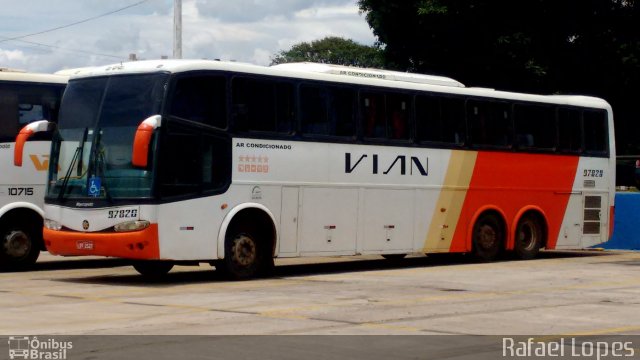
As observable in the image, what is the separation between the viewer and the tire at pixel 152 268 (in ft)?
64.4

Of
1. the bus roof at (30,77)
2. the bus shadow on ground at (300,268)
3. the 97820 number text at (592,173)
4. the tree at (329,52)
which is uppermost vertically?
the tree at (329,52)

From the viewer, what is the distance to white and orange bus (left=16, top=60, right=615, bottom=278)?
Result: 58.8ft

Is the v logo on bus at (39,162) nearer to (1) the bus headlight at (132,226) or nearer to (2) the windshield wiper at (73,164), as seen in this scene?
(2) the windshield wiper at (73,164)

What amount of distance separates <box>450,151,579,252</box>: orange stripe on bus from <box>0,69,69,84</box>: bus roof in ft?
26.8

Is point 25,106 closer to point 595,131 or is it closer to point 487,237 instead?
point 487,237

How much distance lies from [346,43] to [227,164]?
9556cm

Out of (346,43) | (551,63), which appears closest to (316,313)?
(551,63)

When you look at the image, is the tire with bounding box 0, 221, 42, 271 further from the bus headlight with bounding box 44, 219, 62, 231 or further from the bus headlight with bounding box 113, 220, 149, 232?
the bus headlight with bounding box 113, 220, 149, 232

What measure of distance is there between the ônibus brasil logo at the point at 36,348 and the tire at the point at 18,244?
31.8 ft

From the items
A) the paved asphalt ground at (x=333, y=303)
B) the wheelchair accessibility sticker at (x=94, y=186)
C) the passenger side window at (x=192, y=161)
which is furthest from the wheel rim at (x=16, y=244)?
the passenger side window at (x=192, y=161)

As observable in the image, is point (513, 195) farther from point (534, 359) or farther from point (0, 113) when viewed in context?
point (534, 359)

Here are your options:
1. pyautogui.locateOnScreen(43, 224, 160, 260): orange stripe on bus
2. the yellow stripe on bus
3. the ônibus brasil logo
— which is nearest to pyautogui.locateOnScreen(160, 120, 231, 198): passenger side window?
pyautogui.locateOnScreen(43, 224, 160, 260): orange stripe on bus

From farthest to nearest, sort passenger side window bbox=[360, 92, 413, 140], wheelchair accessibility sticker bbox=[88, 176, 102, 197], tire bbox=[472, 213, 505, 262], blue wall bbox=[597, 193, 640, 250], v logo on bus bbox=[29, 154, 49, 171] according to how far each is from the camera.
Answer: blue wall bbox=[597, 193, 640, 250] → tire bbox=[472, 213, 505, 262] → passenger side window bbox=[360, 92, 413, 140] → v logo on bus bbox=[29, 154, 49, 171] → wheelchair accessibility sticker bbox=[88, 176, 102, 197]

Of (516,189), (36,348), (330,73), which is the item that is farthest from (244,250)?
(36,348)
